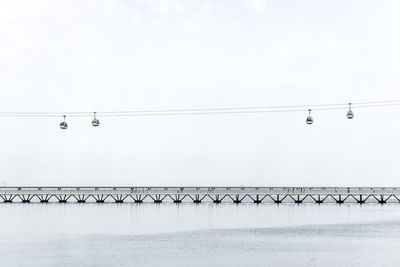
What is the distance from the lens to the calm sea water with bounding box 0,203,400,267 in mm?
33062

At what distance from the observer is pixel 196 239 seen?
1700 inches

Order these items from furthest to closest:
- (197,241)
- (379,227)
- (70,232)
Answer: (379,227) → (70,232) → (197,241)

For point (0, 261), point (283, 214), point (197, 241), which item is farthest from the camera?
point (283, 214)

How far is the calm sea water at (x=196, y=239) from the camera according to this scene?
33062 millimetres

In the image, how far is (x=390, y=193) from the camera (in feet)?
257

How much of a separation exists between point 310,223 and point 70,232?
20278mm

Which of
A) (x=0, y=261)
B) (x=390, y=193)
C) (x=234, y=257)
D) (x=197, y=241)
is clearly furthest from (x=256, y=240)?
(x=390, y=193)

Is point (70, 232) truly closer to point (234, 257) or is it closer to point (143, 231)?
point (143, 231)

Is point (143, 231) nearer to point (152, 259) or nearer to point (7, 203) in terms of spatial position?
point (152, 259)

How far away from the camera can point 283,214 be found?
66188 mm

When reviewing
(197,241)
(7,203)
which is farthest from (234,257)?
(7,203)

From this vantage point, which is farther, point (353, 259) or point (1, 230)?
point (1, 230)

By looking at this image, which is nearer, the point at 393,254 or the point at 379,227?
the point at 393,254

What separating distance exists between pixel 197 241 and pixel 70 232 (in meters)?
10.5
